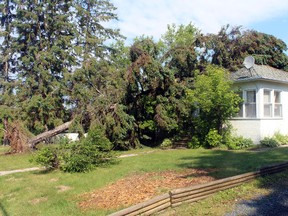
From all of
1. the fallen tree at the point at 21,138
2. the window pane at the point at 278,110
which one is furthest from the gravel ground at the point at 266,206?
the fallen tree at the point at 21,138

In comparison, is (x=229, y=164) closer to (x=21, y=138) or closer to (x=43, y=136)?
(x=43, y=136)

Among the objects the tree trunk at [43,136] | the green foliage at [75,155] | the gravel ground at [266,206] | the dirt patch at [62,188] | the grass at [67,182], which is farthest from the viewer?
the tree trunk at [43,136]

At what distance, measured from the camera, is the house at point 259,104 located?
16.3 meters

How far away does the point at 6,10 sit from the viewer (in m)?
23.6

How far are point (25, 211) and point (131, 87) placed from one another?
11876 millimetres

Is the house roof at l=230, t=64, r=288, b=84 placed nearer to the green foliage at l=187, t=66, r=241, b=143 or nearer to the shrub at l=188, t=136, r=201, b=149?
the green foliage at l=187, t=66, r=241, b=143

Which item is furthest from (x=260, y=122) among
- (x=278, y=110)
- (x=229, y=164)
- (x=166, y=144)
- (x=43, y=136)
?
(x=43, y=136)

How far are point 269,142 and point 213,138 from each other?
280cm

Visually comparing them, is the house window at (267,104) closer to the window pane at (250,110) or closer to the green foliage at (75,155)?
the window pane at (250,110)

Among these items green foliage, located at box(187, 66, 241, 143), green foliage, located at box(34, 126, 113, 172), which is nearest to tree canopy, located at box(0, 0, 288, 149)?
green foliage, located at box(187, 66, 241, 143)

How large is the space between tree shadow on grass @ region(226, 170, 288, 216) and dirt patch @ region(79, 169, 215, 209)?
1.58m

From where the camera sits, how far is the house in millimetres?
16297

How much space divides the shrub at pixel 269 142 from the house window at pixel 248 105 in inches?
56.2

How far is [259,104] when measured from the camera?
16.3m
